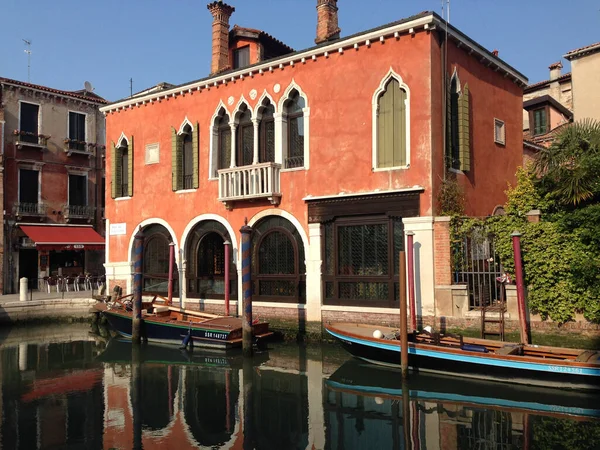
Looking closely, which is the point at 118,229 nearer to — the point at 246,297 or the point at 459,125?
the point at 246,297

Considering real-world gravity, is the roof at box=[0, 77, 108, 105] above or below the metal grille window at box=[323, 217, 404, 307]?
above

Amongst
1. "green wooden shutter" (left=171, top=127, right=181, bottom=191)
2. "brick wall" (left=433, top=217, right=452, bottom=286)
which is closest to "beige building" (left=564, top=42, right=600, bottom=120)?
"brick wall" (left=433, top=217, right=452, bottom=286)

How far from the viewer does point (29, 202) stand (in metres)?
19.7

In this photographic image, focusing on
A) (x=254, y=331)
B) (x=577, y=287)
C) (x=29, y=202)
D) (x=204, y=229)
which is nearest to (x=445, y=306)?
(x=577, y=287)

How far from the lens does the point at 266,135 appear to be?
12.8 metres

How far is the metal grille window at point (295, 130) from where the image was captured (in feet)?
40.2

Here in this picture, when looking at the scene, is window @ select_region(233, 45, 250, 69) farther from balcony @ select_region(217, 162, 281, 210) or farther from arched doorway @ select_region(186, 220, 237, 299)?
arched doorway @ select_region(186, 220, 237, 299)

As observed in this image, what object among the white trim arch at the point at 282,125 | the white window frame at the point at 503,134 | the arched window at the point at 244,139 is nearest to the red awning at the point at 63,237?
the arched window at the point at 244,139

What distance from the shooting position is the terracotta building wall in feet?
34.4

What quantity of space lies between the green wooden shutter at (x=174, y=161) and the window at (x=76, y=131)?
824cm

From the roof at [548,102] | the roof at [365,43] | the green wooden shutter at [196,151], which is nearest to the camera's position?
the roof at [365,43]

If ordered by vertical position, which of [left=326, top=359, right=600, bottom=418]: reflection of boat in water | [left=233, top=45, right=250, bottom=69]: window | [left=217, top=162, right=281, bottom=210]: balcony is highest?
[left=233, top=45, right=250, bottom=69]: window

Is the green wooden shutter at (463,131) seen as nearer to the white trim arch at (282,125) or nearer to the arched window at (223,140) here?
the white trim arch at (282,125)

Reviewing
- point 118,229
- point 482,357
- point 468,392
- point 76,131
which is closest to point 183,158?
point 118,229
